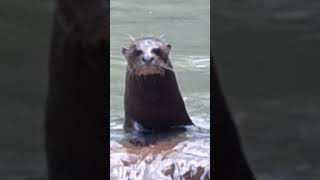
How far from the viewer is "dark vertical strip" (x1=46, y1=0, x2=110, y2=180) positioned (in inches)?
118

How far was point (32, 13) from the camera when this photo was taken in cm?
303

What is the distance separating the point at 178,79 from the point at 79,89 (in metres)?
0.30

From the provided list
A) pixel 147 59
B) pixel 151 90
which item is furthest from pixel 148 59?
pixel 151 90

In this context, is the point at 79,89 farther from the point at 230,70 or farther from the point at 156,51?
the point at 230,70

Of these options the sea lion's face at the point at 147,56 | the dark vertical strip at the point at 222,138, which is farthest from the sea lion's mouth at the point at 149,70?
the dark vertical strip at the point at 222,138

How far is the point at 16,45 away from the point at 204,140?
650mm

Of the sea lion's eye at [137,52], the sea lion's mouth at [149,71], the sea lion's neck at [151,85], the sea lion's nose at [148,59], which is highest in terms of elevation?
the sea lion's eye at [137,52]

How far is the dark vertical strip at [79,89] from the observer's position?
299cm

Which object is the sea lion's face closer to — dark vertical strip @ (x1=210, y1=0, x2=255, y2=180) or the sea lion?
the sea lion

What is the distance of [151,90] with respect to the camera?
3012mm

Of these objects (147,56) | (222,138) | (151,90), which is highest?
(147,56)

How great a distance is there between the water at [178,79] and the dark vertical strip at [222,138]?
0.02 m

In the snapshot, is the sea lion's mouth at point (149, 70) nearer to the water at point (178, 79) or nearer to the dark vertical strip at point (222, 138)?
the water at point (178, 79)

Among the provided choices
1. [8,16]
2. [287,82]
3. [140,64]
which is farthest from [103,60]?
[287,82]
